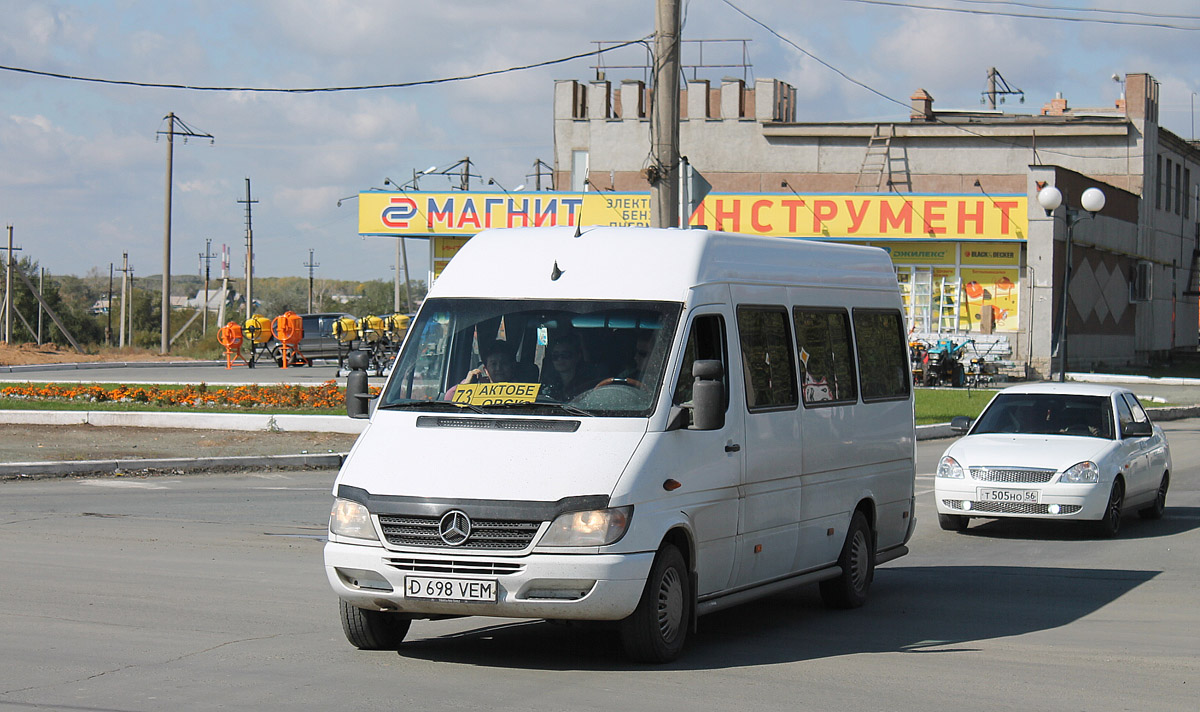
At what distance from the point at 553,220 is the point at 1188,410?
2314cm

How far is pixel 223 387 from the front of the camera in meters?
29.7

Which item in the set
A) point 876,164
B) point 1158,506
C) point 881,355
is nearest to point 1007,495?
point 1158,506

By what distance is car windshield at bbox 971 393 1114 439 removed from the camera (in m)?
14.5

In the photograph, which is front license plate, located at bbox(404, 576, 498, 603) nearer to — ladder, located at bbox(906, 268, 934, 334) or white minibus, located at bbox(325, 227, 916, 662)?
white minibus, located at bbox(325, 227, 916, 662)

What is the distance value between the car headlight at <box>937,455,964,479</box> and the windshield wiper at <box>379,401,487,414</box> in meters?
7.38

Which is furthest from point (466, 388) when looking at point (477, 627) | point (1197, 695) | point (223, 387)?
point (223, 387)

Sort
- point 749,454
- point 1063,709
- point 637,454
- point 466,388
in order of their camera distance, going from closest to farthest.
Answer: point 1063,709 < point 637,454 < point 466,388 < point 749,454

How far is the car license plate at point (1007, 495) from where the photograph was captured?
13.4 meters

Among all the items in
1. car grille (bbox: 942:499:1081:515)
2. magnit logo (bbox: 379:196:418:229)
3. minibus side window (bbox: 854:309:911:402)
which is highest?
magnit logo (bbox: 379:196:418:229)

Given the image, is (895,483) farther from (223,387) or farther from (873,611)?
(223,387)

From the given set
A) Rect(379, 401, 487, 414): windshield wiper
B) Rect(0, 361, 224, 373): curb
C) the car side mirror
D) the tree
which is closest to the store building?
Rect(0, 361, 224, 373): curb

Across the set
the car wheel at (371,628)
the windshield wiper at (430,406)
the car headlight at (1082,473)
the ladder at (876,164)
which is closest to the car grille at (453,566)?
the car wheel at (371,628)

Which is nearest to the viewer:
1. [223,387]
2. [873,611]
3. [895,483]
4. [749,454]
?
[749,454]

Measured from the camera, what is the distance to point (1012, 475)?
13.4 m
